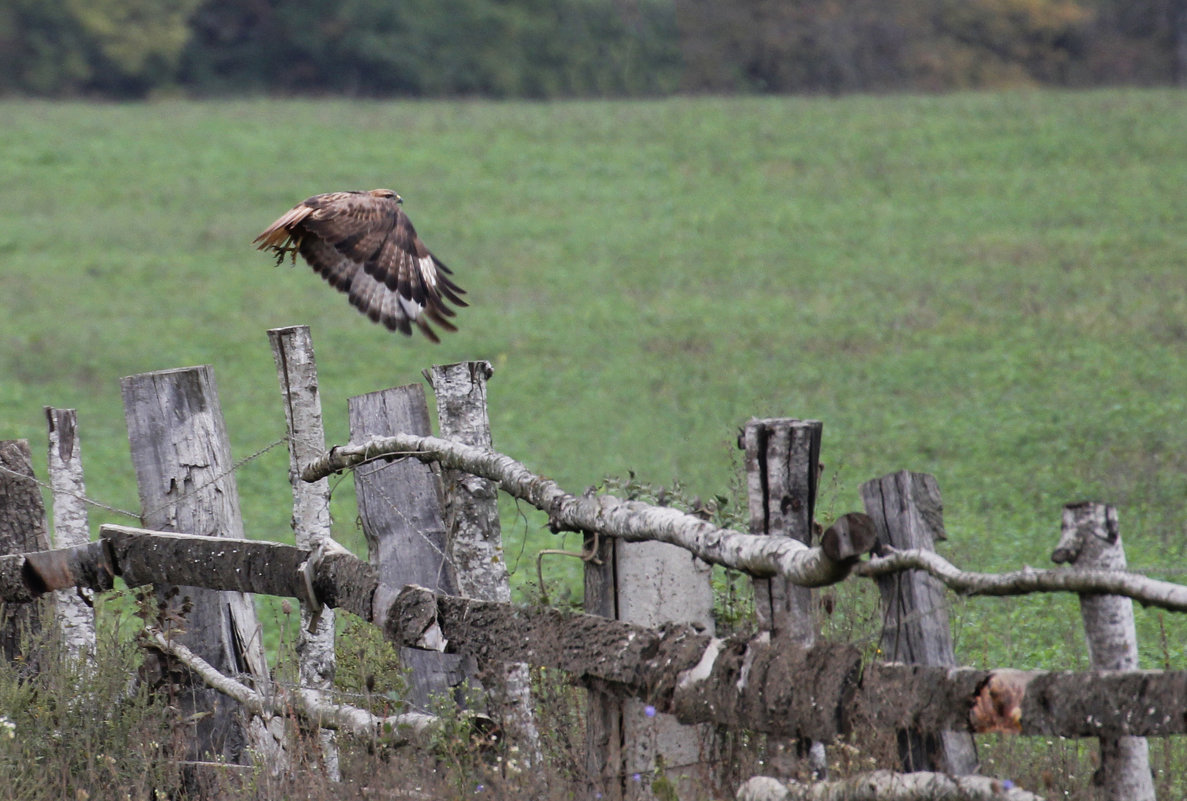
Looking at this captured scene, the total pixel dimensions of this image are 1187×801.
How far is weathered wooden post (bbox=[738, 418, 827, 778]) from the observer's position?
3.10 metres

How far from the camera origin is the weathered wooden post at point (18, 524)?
505 centimetres

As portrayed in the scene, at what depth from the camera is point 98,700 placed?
15.2 ft

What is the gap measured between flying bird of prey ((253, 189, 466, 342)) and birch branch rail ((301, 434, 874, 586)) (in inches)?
48.2

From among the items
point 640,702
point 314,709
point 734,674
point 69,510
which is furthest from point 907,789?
point 69,510

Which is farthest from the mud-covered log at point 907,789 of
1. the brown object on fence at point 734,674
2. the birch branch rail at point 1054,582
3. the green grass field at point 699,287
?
the green grass field at point 699,287

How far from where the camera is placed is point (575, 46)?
50719 millimetres

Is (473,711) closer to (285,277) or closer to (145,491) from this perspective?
(145,491)

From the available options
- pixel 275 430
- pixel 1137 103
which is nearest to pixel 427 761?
pixel 275 430

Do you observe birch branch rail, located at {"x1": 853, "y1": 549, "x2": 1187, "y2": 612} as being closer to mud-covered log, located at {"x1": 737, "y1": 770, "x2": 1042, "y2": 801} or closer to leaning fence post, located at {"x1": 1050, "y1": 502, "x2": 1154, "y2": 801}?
leaning fence post, located at {"x1": 1050, "y1": 502, "x2": 1154, "y2": 801}

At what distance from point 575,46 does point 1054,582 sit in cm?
4971

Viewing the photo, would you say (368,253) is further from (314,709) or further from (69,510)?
(314,709)

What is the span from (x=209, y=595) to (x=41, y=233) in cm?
2342

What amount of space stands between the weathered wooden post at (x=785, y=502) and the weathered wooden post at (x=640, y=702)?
0.30 meters

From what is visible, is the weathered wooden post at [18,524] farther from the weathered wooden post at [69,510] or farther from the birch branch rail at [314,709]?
the birch branch rail at [314,709]
